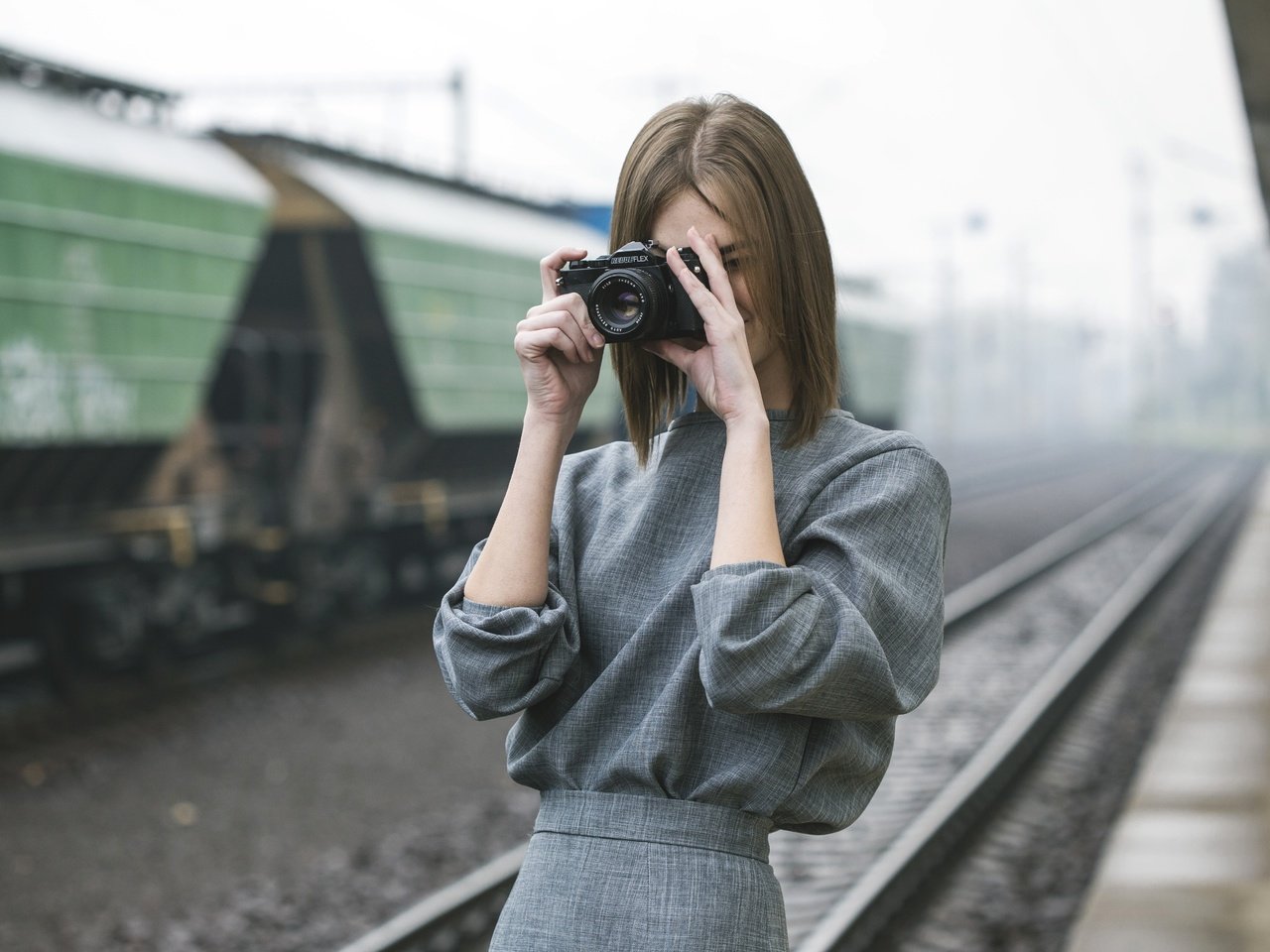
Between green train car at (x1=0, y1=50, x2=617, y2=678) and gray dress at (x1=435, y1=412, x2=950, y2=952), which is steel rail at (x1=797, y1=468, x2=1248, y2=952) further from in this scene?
green train car at (x1=0, y1=50, x2=617, y2=678)

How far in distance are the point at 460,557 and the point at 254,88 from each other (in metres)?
6.29

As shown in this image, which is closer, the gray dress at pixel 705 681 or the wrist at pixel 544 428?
the gray dress at pixel 705 681

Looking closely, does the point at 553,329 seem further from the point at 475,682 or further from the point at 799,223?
the point at 475,682

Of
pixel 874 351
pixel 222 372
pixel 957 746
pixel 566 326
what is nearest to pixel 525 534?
pixel 566 326

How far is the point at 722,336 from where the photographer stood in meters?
1.49

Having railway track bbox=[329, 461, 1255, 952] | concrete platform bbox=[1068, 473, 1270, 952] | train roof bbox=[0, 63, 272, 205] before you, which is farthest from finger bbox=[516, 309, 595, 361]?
train roof bbox=[0, 63, 272, 205]

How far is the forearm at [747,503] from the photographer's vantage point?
1.46 m

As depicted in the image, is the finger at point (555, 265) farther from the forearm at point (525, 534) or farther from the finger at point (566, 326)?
the forearm at point (525, 534)

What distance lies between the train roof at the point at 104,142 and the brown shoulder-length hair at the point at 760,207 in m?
7.10

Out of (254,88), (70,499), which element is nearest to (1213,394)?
(254,88)

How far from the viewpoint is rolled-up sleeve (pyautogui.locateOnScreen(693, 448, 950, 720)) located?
1.41m

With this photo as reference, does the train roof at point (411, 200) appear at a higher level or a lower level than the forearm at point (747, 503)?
lower

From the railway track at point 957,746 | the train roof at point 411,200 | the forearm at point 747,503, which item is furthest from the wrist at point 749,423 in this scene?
the train roof at point 411,200

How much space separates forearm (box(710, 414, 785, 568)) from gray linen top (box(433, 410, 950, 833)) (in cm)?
3
